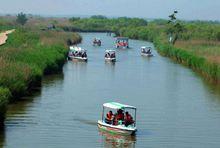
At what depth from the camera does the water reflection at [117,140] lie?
27.8 metres

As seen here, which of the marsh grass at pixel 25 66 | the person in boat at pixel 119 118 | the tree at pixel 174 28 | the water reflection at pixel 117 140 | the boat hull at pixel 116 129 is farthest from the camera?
the tree at pixel 174 28

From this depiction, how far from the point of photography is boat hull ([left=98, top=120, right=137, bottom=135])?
29.2 meters

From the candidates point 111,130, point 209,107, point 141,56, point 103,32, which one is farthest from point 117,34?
point 111,130

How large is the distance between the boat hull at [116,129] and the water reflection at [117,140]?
0.18 meters

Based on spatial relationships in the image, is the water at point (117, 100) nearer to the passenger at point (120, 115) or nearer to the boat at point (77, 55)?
the passenger at point (120, 115)

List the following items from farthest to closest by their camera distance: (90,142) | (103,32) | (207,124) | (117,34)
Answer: (103,32), (117,34), (207,124), (90,142)

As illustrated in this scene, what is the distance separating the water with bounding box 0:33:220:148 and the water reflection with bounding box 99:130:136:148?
43 millimetres

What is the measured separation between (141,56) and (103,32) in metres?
69.1

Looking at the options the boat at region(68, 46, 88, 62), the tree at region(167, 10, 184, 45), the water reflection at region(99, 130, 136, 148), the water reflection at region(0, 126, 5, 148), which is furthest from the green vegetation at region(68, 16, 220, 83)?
the water reflection at region(0, 126, 5, 148)

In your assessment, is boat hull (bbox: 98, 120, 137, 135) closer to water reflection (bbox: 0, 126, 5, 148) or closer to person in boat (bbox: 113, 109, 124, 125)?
person in boat (bbox: 113, 109, 124, 125)

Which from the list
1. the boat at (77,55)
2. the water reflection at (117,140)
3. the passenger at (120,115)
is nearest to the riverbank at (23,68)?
the boat at (77,55)

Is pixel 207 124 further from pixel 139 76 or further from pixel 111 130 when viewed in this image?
pixel 139 76

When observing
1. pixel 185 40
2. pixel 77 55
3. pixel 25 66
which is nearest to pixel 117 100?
pixel 25 66

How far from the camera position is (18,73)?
37438 mm
